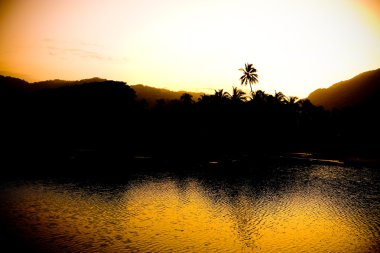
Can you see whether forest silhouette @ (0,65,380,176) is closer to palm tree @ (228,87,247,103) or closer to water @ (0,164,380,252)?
palm tree @ (228,87,247,103)

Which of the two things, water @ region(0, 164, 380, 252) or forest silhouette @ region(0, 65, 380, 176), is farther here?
forest silhouette @ region(0, 65, 380, 176)

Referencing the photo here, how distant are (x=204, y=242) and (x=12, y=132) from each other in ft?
311

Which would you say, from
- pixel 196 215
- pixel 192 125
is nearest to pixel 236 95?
pixel 192 125

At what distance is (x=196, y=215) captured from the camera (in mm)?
24156

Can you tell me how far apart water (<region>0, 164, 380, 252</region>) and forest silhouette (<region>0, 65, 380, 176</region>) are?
175 ft

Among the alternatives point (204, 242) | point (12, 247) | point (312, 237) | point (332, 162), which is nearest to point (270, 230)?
point (312, 237)

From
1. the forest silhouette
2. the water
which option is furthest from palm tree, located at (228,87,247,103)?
the water

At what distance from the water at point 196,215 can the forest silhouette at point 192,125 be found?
5342 cm

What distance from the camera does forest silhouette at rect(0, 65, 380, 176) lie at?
9462 cm

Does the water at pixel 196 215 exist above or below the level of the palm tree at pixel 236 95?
below

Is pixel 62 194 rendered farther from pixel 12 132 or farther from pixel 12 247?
pixel 12 132

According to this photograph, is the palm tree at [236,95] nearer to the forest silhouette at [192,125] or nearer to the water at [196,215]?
the forest silhouette at [192,125]

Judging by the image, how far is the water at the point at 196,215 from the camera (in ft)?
57.1

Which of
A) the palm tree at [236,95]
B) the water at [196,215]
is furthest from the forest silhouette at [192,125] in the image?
the water at [196,215]
